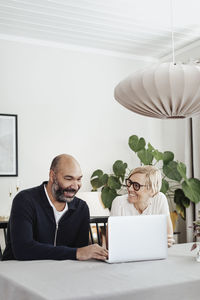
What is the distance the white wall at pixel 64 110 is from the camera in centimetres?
441

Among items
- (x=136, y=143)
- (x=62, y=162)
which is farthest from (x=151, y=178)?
(x=136, y=143)

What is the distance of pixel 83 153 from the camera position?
15.5 feet

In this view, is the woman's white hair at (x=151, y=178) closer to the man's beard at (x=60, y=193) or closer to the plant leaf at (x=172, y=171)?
the man's beard at (x=60, y=193)

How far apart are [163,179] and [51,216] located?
2.47m

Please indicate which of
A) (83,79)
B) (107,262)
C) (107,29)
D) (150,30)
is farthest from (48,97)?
(107,262)

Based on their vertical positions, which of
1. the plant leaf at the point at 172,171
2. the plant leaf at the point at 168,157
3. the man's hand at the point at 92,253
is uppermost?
the plant leaf at the point at 168,157

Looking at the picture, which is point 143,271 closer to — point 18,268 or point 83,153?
point 18,268

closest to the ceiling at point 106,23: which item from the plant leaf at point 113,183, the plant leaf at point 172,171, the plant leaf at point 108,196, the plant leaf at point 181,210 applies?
the plant leaf at point 172,171

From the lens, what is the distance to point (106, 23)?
414cm

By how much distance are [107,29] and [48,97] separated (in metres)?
0.93

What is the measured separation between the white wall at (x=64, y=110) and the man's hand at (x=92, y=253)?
2220 millimetres

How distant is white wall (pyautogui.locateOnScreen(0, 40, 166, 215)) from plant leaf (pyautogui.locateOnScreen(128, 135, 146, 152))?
0.83 feet

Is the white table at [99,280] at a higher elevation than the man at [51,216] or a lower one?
lower

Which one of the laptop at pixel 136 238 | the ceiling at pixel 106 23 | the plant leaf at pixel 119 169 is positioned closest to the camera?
the laptop at pixel 136 238
